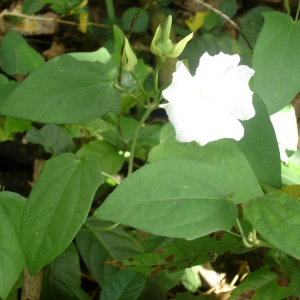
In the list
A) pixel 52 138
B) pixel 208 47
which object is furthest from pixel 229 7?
pixel 52 138

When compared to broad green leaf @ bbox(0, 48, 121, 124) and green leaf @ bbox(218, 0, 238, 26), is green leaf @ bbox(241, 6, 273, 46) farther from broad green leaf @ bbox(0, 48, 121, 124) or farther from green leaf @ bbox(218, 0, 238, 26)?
broad green leaf @ bbox(0, 48, 121, 124)

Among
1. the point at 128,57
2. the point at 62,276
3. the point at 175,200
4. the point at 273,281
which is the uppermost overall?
the point at 128,57

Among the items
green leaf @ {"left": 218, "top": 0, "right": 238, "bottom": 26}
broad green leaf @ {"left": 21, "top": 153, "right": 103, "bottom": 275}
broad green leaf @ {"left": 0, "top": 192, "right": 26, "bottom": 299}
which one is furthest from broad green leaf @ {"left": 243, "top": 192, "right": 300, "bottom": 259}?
green leaf @ {"left": 218, "top": 0, "right": 238, "bottom": 26}

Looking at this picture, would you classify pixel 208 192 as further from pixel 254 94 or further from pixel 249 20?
pixel 249 20

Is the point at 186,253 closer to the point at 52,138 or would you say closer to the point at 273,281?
the point at 273,281

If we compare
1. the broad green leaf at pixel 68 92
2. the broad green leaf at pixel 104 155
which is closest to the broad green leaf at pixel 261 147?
the broad green leaf at pixel 68 92

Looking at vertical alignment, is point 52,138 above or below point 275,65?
below
